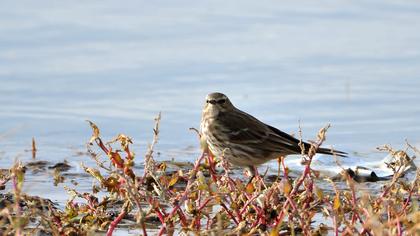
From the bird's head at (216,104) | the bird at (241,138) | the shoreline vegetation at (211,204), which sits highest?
the bird's head at (216,104)

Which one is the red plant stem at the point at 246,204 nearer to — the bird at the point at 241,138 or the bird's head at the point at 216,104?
the bird at the point at 241,138

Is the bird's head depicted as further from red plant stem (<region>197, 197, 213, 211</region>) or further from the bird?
red plant stem (<region>197, 197, 213, 211</region>)

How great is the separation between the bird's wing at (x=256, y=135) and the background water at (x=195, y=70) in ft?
3.89

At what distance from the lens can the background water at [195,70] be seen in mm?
12555

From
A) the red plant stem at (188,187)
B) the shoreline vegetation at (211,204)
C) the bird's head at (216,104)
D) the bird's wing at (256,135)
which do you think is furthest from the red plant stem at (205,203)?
the bird's head at (216,104)

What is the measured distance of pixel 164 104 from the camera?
43.3ft

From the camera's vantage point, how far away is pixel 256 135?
10.4m

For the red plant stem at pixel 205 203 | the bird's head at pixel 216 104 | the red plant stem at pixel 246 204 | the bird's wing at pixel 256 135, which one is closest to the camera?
the red plant stem at pixel 246 204

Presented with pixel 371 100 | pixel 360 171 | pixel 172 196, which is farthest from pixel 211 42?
pixel 172 196

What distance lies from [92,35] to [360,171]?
557 centimetres

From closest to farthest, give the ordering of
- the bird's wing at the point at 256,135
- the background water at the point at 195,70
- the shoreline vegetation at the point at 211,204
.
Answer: the shoreline vegetation at the point at 211,204 → the bird's wing at the point at 256,135 → the background water at the point at 195,70

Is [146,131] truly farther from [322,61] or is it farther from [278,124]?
[322,61]

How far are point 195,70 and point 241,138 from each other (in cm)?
376

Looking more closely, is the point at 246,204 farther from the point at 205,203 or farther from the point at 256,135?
the point at 256,135
